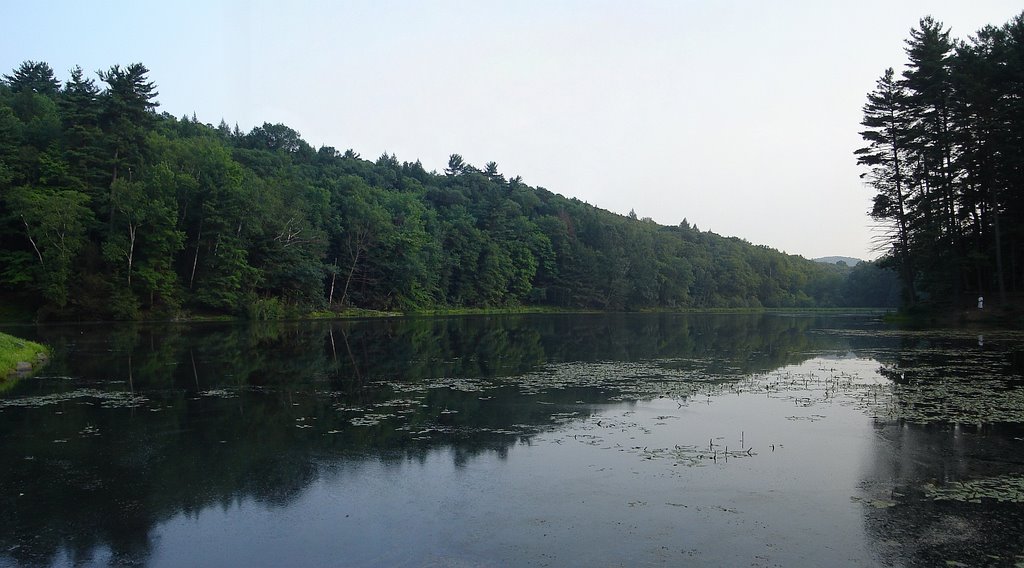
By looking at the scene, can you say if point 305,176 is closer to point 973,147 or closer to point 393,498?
point 973,147

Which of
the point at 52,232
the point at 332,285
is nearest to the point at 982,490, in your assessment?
the point at 52,232

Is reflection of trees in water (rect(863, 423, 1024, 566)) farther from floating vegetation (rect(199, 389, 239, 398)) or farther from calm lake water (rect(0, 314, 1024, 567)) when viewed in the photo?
floating vegetation (rect(199, 389, 239, 398))

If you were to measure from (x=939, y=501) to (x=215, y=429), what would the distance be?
1187cm

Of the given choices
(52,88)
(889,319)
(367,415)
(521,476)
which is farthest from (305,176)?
(521,476)

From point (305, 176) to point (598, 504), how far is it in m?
83.1

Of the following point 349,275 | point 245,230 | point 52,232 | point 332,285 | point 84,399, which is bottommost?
point 84,399

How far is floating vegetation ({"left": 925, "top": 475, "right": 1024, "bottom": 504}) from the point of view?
7.73m

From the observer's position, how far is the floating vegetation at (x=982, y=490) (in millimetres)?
7727

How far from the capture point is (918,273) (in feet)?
154

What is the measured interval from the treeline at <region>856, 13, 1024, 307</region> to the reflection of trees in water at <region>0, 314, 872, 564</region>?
21.6 metres

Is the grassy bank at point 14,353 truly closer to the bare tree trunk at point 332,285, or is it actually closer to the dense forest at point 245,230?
the dense forest at point 245,230

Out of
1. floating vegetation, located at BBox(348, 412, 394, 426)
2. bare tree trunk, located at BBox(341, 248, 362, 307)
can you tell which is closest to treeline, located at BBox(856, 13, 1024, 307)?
floating vegetation, located at BBox(348, 412, 394, 426)

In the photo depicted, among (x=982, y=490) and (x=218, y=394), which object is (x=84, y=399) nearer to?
(x=218, y=394)

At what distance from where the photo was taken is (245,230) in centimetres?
5962
